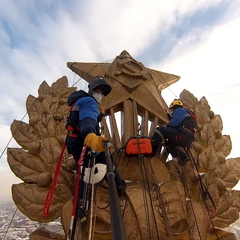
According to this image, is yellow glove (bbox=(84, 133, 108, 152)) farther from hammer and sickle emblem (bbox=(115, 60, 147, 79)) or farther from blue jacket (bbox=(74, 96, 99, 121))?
hammer and sickle emblem (bbox=(115, 60, 147, 79))

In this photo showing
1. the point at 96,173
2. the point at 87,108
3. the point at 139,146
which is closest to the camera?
the point at 87,108

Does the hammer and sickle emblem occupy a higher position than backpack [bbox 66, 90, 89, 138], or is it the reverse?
the hammer and sickle emblem

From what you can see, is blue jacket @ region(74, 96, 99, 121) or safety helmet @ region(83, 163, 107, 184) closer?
blue jacket @ region(74, 96, 99, 121)

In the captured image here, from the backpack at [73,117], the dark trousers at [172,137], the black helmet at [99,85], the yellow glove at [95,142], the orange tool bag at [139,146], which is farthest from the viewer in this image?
the dark trousers at [172,137]

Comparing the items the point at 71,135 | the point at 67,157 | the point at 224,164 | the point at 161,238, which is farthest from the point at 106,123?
the point at 224,164

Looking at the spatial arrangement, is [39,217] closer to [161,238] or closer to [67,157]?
[67,157]

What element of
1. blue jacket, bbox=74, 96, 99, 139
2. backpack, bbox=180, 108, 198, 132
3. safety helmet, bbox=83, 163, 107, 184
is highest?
backpack, bbox=180, 108, 198, 132

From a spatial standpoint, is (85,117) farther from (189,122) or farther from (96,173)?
(189,122)

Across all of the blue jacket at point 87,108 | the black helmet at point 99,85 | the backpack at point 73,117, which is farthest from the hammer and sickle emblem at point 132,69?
the blue jacket at point 87,108

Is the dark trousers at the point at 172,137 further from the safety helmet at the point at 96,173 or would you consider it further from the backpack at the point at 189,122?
the safety helmet at the point at 96,173

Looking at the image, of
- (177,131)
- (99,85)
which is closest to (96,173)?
(99,85)

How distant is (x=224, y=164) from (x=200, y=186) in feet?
3.49

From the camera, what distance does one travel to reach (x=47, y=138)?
4199mm

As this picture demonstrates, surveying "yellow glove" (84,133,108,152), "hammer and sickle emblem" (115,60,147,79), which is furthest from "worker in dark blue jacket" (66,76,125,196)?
"hammer and sickle emblem" (115,60,147,79)
